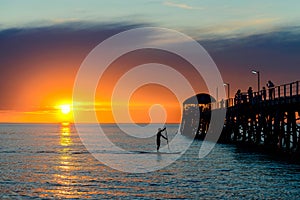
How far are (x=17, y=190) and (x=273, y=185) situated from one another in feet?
41.7

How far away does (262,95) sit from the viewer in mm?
56875

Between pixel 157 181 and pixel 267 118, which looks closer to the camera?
pixel 157 181

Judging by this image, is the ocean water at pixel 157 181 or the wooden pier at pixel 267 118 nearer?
the ocean water at pixel 157 181

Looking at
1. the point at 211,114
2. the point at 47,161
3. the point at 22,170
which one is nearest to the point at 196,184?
the point at 22,170

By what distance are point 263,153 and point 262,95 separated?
5802 mm

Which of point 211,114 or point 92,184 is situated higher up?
point 211,114

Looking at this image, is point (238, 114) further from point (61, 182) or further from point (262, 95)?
point (61, 182)

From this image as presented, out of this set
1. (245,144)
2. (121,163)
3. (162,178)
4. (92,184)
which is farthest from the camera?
(245,144)

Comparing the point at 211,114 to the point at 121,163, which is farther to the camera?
the point at 211,114

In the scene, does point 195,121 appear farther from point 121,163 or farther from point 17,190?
point 17,190

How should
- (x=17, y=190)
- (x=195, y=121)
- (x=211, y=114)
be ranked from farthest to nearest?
(x=195, y=121), (x=211, y=114), (x=17, y=190)

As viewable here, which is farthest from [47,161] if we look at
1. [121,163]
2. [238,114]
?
[238,114]

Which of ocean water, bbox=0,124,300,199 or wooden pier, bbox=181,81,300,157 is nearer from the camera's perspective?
ocean water, bbox=0,124,300,199

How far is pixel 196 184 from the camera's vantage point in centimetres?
3250
